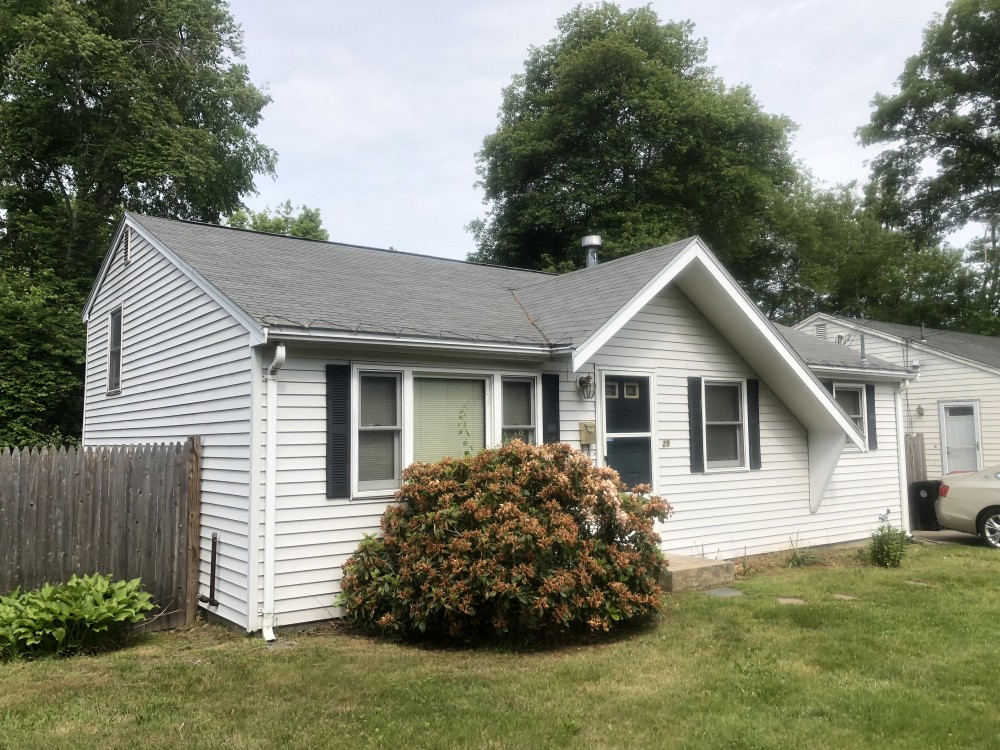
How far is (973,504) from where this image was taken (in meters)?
12.1

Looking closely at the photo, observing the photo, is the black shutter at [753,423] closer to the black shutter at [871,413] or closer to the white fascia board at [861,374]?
the white fascia board at [861,374]

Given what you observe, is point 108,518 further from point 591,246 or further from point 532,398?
point 591,246

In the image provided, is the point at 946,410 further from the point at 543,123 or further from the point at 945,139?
the point at 543,123

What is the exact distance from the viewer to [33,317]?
1756cm

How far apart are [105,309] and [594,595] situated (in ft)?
29.8

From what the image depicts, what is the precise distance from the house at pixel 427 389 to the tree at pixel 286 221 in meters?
23.3

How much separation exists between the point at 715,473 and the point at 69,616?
777cm

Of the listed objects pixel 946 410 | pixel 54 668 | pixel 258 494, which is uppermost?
pixel 946 410

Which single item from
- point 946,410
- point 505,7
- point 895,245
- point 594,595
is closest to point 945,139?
point 895,245

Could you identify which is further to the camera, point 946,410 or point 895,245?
point 895,245

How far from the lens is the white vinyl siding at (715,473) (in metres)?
9.92

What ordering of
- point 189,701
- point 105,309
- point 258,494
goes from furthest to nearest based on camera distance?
point 105,309 < point 258,494 < point 189,701

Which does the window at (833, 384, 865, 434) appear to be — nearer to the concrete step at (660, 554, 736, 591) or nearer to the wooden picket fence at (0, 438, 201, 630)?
the concrete step at (660, 554, 736, 591)

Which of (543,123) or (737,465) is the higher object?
(543,123)
